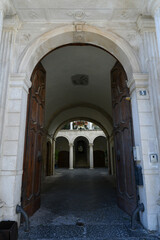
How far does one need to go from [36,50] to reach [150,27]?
223 cm

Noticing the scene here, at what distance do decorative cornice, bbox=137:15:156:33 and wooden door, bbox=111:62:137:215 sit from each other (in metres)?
0.87

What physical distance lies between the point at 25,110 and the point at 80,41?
1.94 m

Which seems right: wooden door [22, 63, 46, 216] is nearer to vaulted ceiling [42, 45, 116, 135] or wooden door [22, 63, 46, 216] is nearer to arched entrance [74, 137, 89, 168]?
vaulted ceiling [42, 45, 116, 135]

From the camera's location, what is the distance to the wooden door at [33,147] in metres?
2.94

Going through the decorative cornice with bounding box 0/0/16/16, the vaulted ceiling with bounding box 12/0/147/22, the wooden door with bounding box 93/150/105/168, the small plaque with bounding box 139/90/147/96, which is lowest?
the wooden door with bounding box 93/150/105/168

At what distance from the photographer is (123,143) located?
336 centimetres

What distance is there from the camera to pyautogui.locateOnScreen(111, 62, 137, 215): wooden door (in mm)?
2994

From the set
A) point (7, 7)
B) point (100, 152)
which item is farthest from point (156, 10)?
point (100, 152)

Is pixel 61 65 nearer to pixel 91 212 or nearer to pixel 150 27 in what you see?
pixel 150 27

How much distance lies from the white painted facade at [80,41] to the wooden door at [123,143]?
9.9 inches

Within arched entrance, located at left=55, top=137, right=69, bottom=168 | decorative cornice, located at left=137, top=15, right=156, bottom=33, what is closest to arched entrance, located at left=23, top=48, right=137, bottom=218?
decorative cornice, located at left=137, top=15, right=156, bottom=33

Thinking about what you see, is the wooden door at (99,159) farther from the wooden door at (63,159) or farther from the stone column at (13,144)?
the stone column at (13,144)

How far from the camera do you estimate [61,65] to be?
207 inches

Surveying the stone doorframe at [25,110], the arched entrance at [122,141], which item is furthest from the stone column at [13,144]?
Answer: the arched entrance at [122,141]
